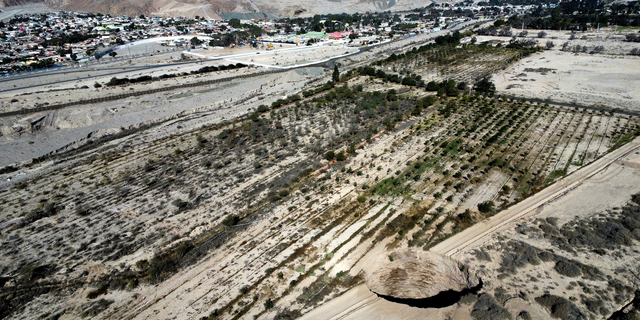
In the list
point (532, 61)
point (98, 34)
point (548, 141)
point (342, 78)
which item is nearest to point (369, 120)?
point (548, 141)

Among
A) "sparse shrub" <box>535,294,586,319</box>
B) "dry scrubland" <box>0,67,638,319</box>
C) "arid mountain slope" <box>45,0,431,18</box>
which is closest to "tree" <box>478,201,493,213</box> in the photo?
"dry scrubland" <box>0,67,638,319</box>

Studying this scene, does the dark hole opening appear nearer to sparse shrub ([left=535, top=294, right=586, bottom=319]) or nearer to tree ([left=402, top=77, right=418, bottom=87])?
sparse shrub ([left=535, top=294, right=586, bottom=319])

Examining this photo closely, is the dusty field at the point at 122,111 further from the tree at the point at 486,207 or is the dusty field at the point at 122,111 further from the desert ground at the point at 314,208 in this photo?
the tree at the point at 486,207

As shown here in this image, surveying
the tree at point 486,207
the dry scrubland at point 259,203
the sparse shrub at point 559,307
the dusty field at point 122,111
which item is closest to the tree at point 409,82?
the dry scrubland at point 259,203

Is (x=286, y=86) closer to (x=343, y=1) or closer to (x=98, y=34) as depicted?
(x=98, y=34)

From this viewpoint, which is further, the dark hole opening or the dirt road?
the dark hole opening

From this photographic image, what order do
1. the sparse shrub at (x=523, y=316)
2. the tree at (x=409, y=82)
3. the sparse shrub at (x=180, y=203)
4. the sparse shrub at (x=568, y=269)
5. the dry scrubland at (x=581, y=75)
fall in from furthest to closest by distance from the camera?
the tree at (x=409, y=82) < the dry scrubland at (x=581, y=75) < the sparse shrub at (x=180, y=203) < the sparse shrub at (x=568, y=269) < the sparse shrub at (x=523, y=316)

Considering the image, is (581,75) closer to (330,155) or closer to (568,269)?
(330,155)
